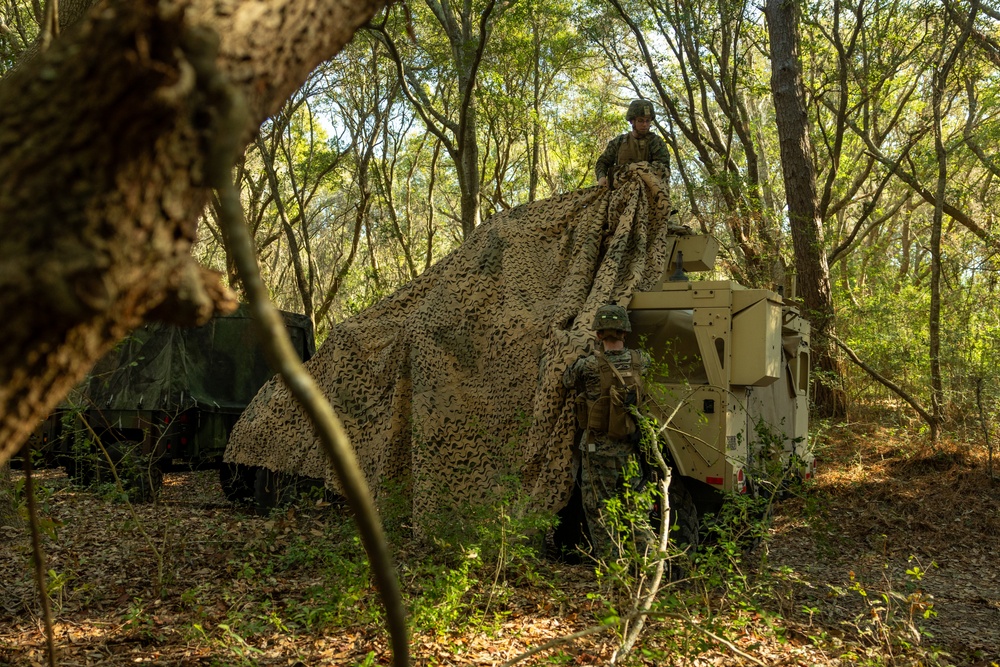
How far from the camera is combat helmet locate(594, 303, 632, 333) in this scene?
5.69m

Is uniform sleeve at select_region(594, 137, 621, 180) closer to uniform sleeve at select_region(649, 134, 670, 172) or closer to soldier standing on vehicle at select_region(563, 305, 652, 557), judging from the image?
uniform sleeve at select_region(649, 134, 670, 172)

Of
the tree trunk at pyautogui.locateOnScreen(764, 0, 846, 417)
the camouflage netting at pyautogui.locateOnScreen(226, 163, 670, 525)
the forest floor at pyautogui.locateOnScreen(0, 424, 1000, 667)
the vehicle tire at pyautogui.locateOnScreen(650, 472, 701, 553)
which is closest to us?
the forest floor at pyautogui.locateOnScreen(0, 424, 1000, 667)

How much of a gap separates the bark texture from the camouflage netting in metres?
4.89

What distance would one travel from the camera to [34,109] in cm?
152

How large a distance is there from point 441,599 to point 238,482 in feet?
16.3

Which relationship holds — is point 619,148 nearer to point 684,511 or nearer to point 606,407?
point 606,407

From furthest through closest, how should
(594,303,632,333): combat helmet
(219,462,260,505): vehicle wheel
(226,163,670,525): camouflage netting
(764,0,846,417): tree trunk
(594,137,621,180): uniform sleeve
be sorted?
1. (764,0,846,417): tree trunk
2. (219,462,260,505): vehicle wheel
3. (594,137,621,180): uniform sleeve
4. (226,163,670,525): camouflage netting
5. (594,303,632,333): combat helmet

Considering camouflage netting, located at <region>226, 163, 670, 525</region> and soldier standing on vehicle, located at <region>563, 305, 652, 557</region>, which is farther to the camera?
camouflage netting, located at <region>226, 163, 670, 525</region>

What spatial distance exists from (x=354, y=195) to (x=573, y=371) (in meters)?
23.3

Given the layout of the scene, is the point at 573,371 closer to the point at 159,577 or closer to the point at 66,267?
the point at 159,577

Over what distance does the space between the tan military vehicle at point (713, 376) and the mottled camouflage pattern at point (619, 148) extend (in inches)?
59.2

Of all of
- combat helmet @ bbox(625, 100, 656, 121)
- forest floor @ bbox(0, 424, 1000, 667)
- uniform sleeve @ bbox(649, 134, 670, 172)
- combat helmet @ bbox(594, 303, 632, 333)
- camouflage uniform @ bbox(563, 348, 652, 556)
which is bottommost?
forest floor @ bbox(0, 424, 1000, 667)

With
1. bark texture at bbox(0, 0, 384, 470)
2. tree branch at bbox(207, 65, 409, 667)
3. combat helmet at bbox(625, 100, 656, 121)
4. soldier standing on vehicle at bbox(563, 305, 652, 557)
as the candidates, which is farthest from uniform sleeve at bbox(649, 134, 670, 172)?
tree branch at bbox(207, 65, 409, 667)

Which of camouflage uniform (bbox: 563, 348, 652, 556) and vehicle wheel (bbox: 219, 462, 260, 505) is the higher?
camouflage uniform (bbox: 563, 348, 652, 556)
